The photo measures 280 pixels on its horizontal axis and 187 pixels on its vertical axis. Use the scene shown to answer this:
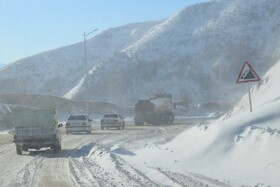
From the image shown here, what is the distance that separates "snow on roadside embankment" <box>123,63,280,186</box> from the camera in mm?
13438

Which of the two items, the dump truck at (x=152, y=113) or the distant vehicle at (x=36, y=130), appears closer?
the distant vehicle at (x=36, y=130)

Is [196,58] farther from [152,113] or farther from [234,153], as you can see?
[234,153]

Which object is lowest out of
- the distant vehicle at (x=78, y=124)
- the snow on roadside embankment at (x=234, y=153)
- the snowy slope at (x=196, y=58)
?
the snow on roadside embankment at (x=234, y=153)

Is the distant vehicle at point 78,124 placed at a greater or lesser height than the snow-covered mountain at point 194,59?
lesser

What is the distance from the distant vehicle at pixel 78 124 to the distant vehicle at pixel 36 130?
18905 millimetres

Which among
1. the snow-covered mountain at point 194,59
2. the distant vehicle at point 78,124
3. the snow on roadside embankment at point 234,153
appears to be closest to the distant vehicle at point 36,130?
the snow on roadside embankment at point 234,153

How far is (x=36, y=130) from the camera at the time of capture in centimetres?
2781

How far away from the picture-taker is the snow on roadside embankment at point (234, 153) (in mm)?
13438

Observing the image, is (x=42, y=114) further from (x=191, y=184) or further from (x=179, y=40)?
(x=179, y=40)

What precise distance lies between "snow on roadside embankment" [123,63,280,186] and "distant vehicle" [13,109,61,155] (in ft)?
23.4

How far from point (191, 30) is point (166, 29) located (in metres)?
8.49

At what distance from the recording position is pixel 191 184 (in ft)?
43.4

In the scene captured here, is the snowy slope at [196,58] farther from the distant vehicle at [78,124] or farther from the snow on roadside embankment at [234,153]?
the snow on roadside embankment at [234,153]

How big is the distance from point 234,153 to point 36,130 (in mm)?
14322
